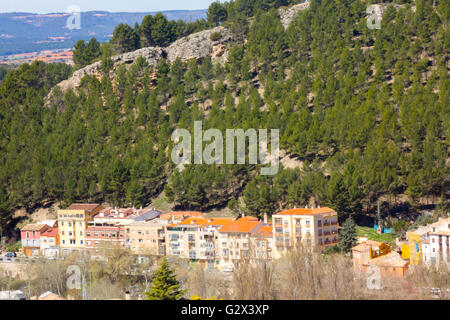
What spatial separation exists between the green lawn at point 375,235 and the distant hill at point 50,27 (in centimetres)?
5109

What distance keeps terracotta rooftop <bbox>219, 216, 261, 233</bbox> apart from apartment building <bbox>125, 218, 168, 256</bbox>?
106 inches

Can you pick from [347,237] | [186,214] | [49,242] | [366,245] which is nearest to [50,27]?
[49,242]

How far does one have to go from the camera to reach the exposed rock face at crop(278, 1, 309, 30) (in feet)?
143

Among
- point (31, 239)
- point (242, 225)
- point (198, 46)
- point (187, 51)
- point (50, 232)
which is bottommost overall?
point (31, 239)

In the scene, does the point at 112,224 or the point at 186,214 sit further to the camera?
the point at 186,214

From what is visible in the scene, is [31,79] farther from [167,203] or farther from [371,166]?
[371,166]

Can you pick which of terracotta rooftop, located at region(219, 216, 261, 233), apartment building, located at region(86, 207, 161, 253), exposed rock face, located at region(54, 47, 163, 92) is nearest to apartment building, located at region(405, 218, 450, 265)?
terracotta rooftop, located at region(219, 216, 261, 233)

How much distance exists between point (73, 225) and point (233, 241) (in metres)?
7.80

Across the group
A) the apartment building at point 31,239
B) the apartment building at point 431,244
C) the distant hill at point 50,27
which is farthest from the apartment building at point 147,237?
the distant hill at point 50,27

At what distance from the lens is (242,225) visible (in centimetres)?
2653

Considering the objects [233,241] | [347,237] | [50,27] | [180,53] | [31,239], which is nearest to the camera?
[347,237]

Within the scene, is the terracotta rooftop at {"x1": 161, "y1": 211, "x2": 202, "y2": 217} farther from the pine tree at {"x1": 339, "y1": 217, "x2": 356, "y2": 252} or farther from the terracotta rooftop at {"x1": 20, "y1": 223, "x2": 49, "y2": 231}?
the pine tree at {"x1": 339, "y1": 217, "x2": 356, "y2": 252}

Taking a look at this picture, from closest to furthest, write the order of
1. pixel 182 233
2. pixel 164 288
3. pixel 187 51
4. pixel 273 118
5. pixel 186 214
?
1. pixel 164 288
2. pixel 182 233
3. pixel 186 214
4. pixel 273 118
5. pixel 187 51

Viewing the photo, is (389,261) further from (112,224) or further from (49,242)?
(49,242)
